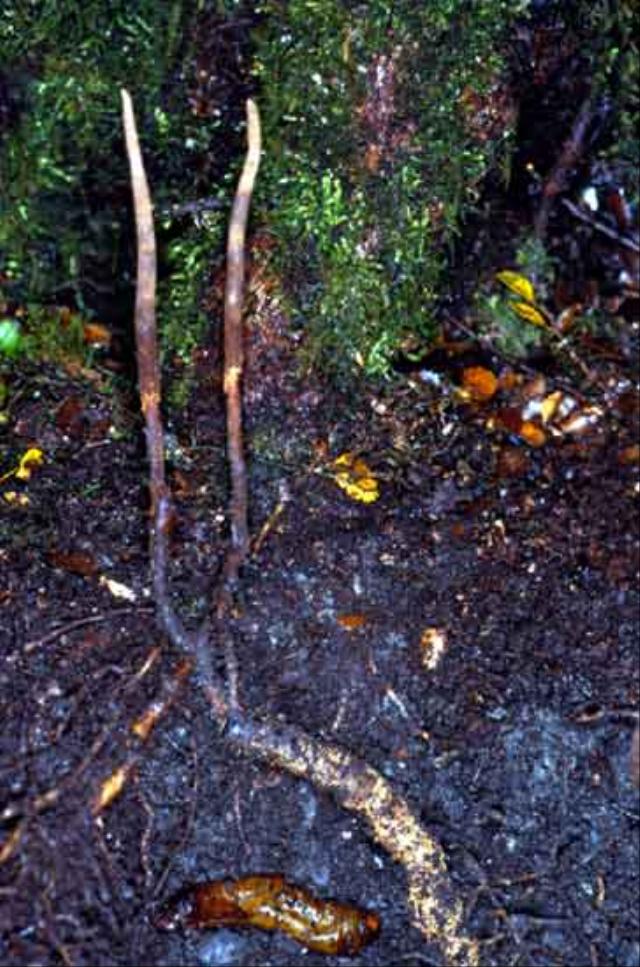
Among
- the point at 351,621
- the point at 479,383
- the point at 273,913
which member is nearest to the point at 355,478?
the point at 351,621

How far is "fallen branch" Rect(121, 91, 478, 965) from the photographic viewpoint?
1451mm

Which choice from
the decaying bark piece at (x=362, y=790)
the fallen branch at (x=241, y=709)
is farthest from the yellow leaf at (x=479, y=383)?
the decaying bark piece at (x=362, y=790)

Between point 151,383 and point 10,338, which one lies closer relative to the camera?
point 151,383

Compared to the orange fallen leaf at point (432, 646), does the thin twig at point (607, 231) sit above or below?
above

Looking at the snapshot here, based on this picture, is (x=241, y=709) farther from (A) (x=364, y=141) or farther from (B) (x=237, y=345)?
(A) (x=364, y=141)

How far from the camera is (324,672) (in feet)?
5.20

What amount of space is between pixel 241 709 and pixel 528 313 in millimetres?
962

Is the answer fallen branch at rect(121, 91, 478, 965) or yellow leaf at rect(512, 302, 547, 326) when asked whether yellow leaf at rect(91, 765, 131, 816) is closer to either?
fallen branch at rect(121, 91, 478, 965)

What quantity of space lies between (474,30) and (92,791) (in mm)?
1197

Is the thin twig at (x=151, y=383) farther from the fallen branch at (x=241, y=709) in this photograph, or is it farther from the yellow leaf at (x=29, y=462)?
the yellow leaf at (x=29, y=462)

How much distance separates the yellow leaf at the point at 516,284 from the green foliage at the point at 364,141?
0.29 m

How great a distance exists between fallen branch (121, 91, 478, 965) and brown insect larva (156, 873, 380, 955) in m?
0.09

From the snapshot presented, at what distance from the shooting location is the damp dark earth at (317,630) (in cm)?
144

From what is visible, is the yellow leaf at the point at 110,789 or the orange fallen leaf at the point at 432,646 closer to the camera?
the yellow leaf at the point at 110,789
